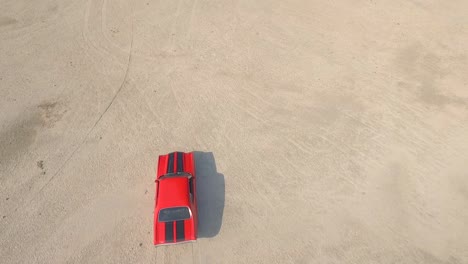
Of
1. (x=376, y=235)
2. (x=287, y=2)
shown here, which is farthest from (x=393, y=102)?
(x=287, y=2)

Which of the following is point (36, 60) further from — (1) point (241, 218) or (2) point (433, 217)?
(2) point (433, 217)

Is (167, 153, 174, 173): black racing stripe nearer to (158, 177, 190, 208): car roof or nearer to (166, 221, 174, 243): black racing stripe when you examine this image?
(158, 177, 190, 208): car roof

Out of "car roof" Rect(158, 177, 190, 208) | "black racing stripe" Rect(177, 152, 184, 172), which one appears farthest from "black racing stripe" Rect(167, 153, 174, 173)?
"car roof" Rect(158, 177, 190, 208)

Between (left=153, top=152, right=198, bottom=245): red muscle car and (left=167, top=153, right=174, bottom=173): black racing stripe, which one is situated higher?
(left=167, top=153, right=174, bottom=173): black racing stripe

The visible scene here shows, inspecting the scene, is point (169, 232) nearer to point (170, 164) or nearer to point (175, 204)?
point (175, 204)

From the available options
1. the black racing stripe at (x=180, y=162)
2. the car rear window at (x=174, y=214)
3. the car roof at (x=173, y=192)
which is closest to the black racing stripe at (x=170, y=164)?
the black racing stripe at (x=180, y=162)

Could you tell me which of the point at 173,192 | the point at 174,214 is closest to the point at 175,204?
the point at 174,214
